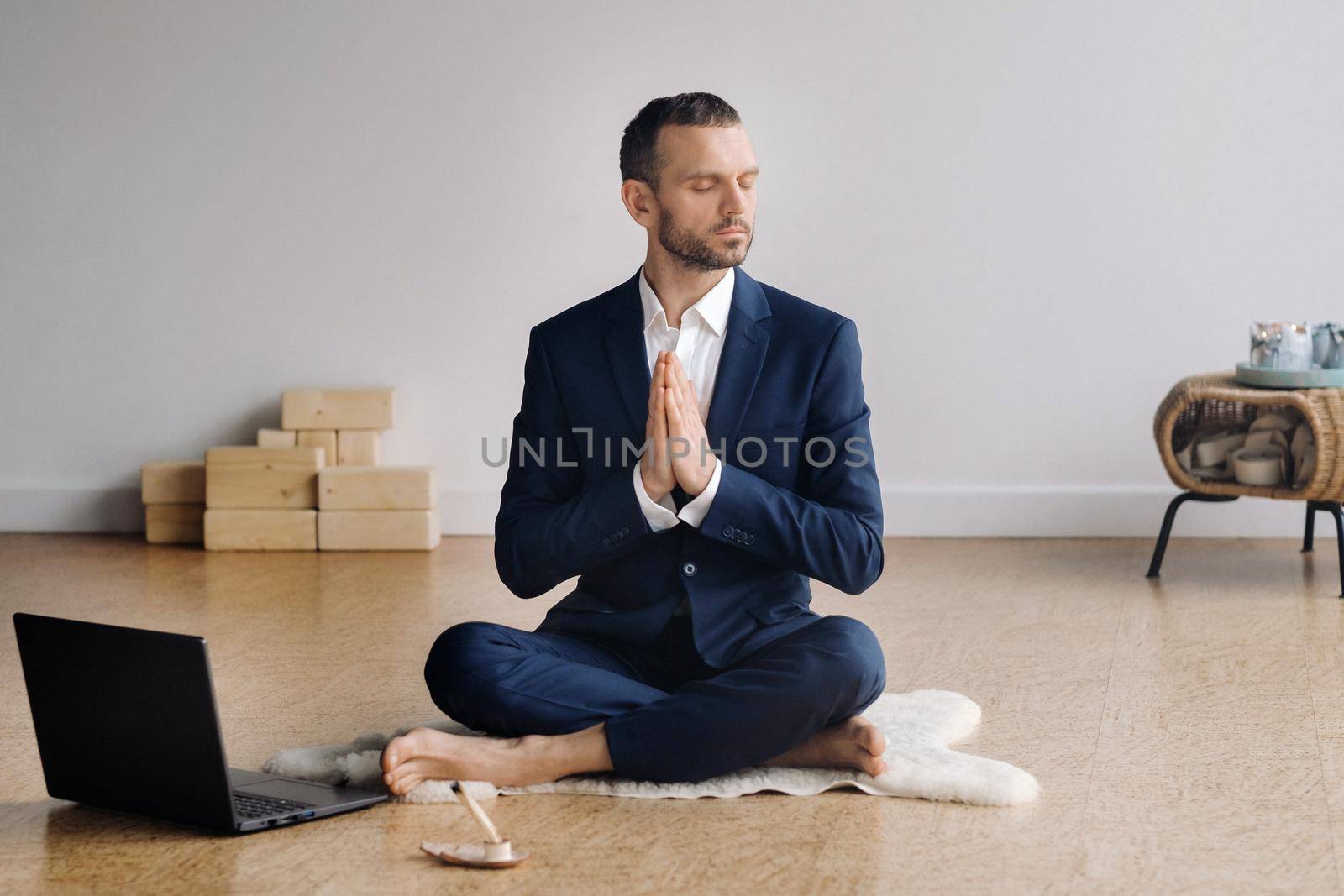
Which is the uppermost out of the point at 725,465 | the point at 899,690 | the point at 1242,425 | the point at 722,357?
the point at 722,357

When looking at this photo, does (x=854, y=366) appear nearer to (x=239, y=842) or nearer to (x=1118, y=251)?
(x=239, y=842)

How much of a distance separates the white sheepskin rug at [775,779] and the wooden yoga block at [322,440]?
2.62 m

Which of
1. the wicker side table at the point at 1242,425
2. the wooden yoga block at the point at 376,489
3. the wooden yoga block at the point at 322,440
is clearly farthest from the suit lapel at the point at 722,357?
the wooden yoga block at the point at 322,440

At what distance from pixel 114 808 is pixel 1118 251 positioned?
12.1 feet

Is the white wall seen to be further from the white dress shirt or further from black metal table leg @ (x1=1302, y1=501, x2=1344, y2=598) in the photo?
the white dress shirt

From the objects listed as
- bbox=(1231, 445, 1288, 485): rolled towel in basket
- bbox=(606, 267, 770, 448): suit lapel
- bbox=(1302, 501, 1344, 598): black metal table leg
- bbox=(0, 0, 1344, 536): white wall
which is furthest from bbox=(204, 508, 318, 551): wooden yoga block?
bbox=(1302, 501, 1344, 598): black metal table leg

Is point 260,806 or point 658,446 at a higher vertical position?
point 658,446

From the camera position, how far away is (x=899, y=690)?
2.94 meters

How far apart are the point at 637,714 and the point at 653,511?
0.30 meters

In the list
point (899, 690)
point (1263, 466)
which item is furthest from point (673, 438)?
point (1263, 466)

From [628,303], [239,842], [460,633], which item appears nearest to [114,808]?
[239,842]

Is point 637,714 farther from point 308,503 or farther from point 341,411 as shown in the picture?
point 341,411

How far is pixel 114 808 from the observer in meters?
2.20

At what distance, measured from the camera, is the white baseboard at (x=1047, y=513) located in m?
4.87
